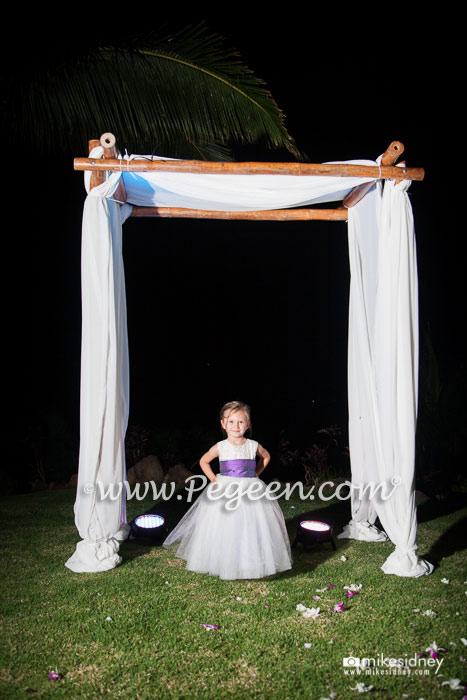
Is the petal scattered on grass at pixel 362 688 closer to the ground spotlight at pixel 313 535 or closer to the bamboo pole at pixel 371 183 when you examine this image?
the ground spotlight at pixel 313 535

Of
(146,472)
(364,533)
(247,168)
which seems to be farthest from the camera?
(146,472)

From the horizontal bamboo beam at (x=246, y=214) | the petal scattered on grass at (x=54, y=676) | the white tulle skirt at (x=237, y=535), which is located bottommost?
the petal scattered on grass at (x=54, y=676)

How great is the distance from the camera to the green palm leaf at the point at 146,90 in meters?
4.94

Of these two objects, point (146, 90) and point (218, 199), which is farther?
point (146, 90)

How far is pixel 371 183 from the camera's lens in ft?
14.1

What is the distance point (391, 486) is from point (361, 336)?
1296 mm

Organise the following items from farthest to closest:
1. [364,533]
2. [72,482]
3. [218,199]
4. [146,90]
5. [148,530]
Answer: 1. [72,482]
2. [146,90]
3. [364,533]
4. [148,530]
5. [218,199]

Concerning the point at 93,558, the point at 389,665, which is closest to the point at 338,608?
the point at 389,665

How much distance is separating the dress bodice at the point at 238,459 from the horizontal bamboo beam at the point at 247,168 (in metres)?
1.99

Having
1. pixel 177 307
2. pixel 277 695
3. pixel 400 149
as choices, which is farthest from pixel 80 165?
pixel 177 307

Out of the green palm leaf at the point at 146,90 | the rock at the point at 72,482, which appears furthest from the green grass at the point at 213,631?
the green palm leaf at the point at 146,90

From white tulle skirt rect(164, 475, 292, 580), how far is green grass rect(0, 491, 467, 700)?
110mm

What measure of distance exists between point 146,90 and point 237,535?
387 centimetres

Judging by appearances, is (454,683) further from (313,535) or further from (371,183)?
(371,183)
